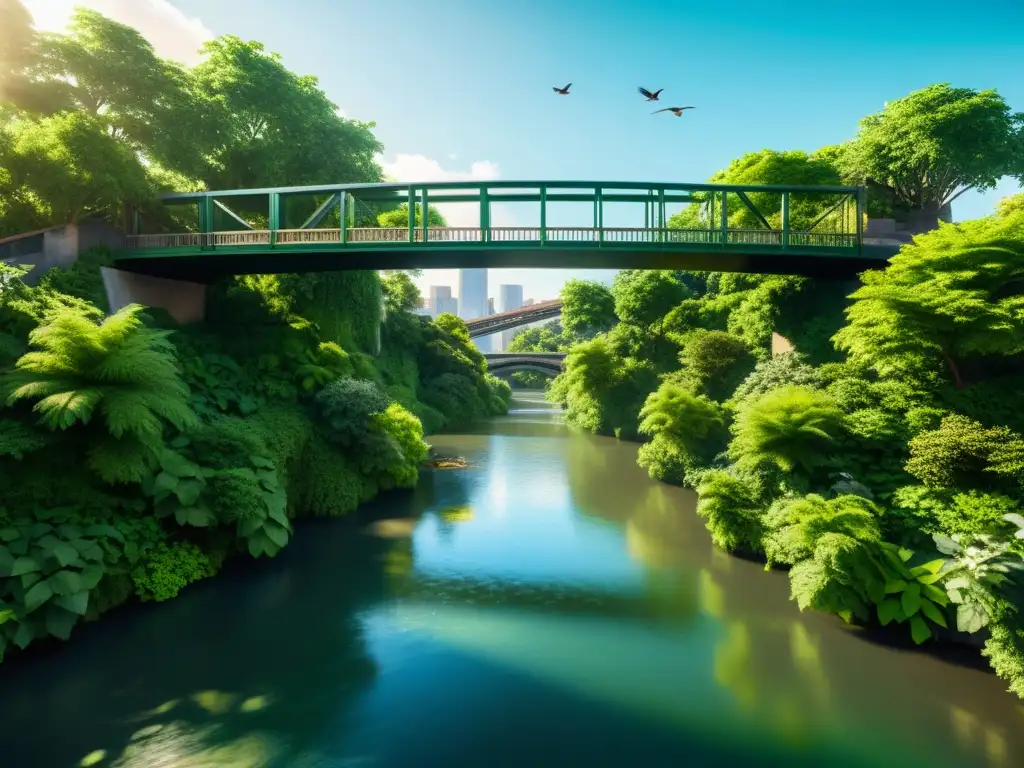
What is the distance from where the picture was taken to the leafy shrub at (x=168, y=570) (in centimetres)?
1297

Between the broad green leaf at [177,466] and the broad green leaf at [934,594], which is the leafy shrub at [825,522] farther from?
the broad green leaf at [177,466]

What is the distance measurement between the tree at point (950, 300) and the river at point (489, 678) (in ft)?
23.2

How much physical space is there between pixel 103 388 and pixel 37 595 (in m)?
4.14

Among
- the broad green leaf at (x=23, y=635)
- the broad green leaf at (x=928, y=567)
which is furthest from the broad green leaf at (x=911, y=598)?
the broad green leaf at (x=23, y=635)

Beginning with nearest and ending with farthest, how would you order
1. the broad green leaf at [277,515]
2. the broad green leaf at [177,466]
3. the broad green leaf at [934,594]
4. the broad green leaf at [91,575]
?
the broad green leaf at [934,594]
the broad green leaf at [91,575]
the broad green leaf at [177,466]
the broad green leaf at [277,515]

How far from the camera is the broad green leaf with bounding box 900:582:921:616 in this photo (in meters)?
10.9

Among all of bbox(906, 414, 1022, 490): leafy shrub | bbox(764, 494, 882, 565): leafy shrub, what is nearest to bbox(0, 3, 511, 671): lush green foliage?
bbox(764, 494, 882, 565): leafy shrub

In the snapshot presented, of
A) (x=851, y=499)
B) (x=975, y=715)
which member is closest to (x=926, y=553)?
(x=851, y=499)

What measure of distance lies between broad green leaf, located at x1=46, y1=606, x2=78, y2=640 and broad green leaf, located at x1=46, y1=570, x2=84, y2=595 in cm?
49

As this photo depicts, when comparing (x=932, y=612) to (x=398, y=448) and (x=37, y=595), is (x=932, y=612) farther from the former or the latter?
(x=398, y=448)

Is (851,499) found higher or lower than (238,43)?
lower

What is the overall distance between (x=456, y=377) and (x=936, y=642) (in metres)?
37.6

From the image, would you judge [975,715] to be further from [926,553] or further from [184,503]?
[184,503]

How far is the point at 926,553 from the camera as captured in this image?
38.5 ft
